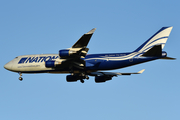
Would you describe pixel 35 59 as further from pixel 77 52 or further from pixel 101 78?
pixel 101 78

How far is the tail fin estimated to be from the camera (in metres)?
43.6

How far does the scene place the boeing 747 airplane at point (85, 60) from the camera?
40438 mm

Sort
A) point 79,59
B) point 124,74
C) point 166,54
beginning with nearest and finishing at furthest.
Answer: point 166,54
point 79,59
point 124,74

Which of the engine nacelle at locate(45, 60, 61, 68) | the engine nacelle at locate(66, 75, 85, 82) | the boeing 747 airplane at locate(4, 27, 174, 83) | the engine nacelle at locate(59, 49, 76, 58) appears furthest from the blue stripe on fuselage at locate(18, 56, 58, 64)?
the engine nacelle at locate(59, 49, 76, 58)

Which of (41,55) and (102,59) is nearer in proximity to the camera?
(102,59)

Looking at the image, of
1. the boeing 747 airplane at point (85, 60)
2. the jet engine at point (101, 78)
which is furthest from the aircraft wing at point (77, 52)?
the jet engine at point (101, 78)

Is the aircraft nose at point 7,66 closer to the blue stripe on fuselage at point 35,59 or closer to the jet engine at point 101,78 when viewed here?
the blue stripe on fuselage at point 35,59

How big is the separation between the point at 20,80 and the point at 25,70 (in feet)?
6.54

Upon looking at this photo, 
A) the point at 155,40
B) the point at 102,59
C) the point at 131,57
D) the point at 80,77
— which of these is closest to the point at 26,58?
the point at 80,77

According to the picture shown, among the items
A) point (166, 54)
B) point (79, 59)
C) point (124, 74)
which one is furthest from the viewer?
point (124, 74)

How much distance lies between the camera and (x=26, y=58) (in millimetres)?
48844

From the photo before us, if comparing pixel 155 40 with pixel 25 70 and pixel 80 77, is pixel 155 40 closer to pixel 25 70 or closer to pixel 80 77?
pixel 80 77

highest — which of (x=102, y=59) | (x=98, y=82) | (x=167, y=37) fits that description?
(x=167, y=37)

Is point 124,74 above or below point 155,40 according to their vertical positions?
below
